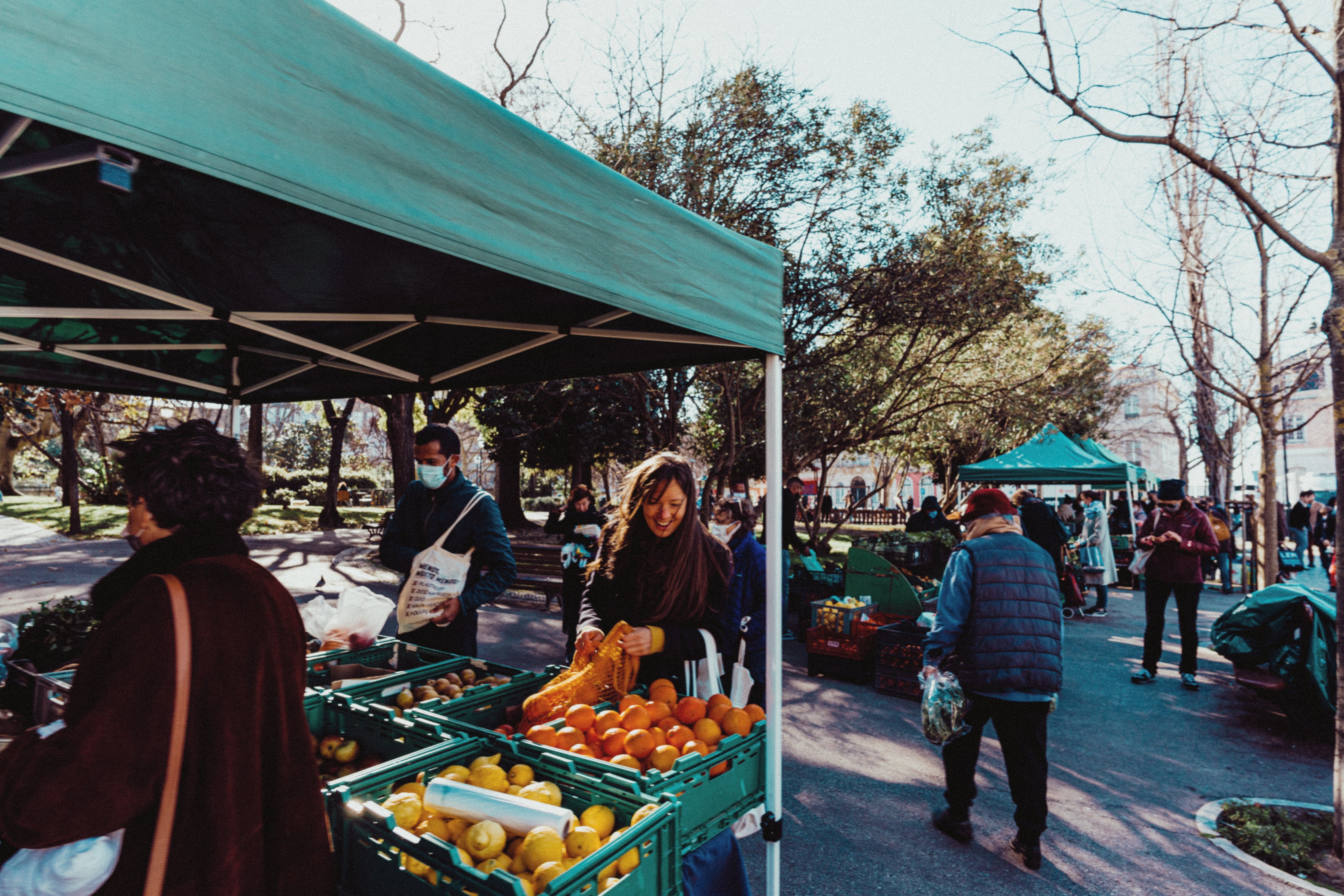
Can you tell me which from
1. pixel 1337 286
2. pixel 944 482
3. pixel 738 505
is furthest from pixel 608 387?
pixel 944 482

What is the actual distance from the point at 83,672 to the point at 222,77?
1.12 m

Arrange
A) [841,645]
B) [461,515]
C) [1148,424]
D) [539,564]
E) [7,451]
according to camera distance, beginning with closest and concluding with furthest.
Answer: [461,515], [841,645], [539,564], [7,451], [1148,424]

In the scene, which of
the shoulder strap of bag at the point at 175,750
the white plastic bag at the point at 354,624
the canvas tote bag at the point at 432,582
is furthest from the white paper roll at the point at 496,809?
the canvas tote bag at the point at 432,582

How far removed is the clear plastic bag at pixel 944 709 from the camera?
3.66 metres

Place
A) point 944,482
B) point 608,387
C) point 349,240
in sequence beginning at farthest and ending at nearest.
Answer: point 944,482, point 608,387, point 349,240

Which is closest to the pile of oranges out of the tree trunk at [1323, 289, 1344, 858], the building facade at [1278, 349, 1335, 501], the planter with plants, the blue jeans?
the planter with plants

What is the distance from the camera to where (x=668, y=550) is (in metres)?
2.93

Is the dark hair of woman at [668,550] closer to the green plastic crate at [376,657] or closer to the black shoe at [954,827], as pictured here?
the green plastic crate at [376,657]

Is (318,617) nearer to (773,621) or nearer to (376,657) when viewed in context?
(376,657)

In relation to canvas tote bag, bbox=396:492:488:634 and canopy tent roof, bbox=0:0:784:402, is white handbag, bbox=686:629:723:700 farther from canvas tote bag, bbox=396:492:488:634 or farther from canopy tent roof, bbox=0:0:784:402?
canvas tote bag, bbox=396:492:488:634

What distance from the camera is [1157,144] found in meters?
4.74

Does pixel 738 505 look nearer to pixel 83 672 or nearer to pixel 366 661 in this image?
pixel 366 661

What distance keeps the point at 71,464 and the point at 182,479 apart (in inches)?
927

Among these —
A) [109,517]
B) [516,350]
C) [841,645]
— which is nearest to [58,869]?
[516,350]
